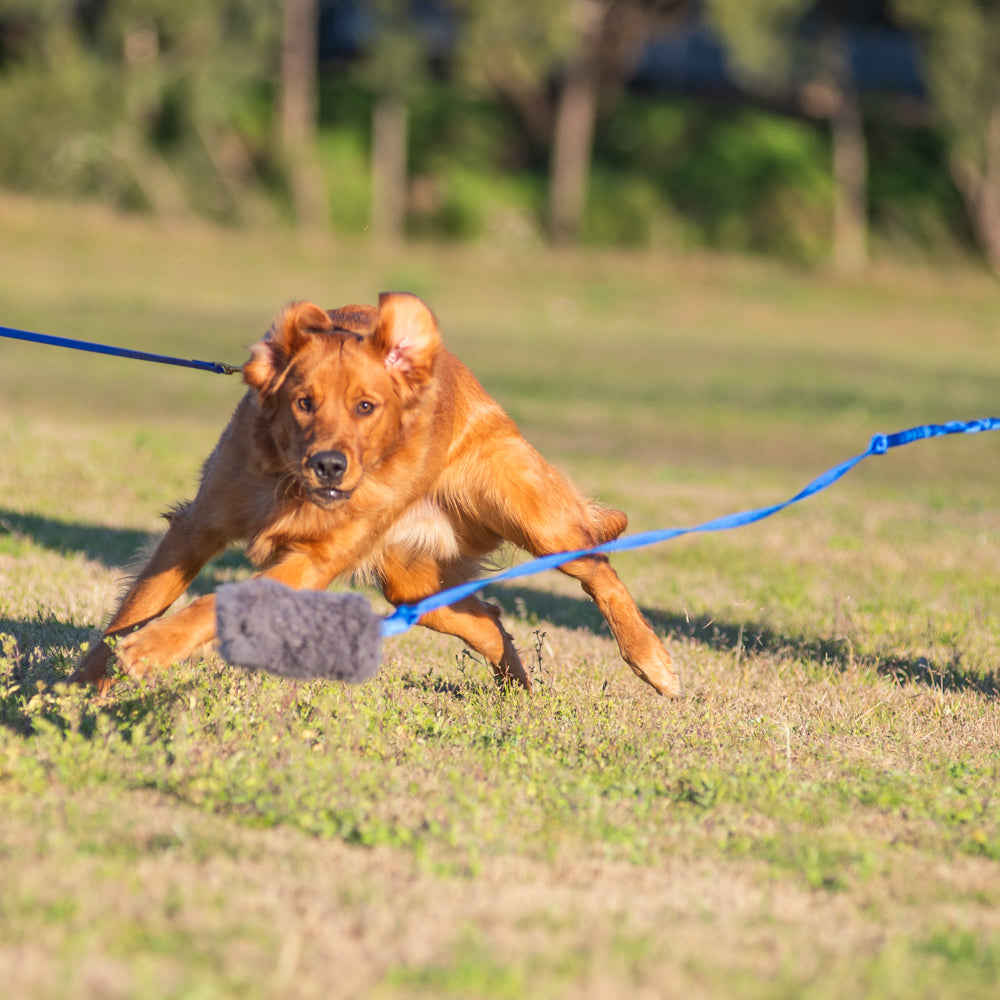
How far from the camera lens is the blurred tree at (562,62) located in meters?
29.2

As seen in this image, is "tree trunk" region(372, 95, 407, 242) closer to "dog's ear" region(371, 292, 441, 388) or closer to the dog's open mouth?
"dog's ear" region(371, 292, 441, 388)

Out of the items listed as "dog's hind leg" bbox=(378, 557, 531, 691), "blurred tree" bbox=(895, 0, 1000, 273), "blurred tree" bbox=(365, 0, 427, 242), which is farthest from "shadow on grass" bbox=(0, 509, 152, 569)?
"blurred tree" bbox=(895, 0, 1000, 273)

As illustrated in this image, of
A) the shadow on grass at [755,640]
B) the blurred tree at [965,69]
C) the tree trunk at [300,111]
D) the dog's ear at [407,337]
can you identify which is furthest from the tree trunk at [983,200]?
the dog's ear at [407,337]

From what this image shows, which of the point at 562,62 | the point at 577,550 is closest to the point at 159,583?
the point at 577,550

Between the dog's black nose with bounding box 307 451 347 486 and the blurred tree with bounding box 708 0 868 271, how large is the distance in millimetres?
27302

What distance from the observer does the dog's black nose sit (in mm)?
4184

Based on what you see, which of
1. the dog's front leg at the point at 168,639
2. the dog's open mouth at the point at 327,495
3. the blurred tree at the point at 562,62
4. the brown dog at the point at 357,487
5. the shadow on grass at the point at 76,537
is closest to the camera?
the dog's front leg at the point at 168,639

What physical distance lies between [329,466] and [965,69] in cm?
2807

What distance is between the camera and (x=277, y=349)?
4.56 metres

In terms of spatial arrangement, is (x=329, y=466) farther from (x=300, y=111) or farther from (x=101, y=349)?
(x=300, y=111)

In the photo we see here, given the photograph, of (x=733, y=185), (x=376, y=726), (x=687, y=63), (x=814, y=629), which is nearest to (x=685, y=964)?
(x=376, y=726)

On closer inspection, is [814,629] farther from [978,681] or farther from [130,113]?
[130,113]

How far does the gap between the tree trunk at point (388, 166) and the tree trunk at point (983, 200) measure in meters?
12.2

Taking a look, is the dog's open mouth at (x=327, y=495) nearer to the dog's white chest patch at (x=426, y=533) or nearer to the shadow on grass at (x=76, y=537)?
the dog's white chest patch at (x=426, y=533)
